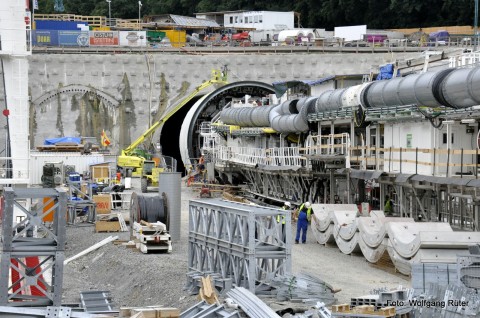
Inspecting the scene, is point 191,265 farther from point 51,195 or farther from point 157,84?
point 157,84

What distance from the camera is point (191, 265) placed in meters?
27.6

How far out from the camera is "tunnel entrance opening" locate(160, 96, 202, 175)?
237 feet

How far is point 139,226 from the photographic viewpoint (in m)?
34.1

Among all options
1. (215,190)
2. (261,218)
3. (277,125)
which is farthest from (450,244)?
(215,190)

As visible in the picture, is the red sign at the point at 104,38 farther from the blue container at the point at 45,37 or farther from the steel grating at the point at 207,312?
the steel grating at the point at 207,312

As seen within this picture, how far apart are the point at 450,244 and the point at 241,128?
99.6 ft

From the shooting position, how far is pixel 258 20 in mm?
105312

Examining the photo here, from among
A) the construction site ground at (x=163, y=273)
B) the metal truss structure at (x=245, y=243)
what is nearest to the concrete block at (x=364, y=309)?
the construction site ground at (x=163, y=273)

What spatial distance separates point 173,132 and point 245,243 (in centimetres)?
4979

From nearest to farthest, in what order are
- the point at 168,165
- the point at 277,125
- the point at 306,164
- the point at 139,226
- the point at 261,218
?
the point at 261,218 < the point at 139,226 < the point at 306,164 < the point at 277,125 < the point at 168,165

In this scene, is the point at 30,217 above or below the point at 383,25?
below

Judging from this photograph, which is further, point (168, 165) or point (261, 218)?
point (168, 165)

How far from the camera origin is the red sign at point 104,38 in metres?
77.7

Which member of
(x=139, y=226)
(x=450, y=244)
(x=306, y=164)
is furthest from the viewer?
(x=306, y=164)
